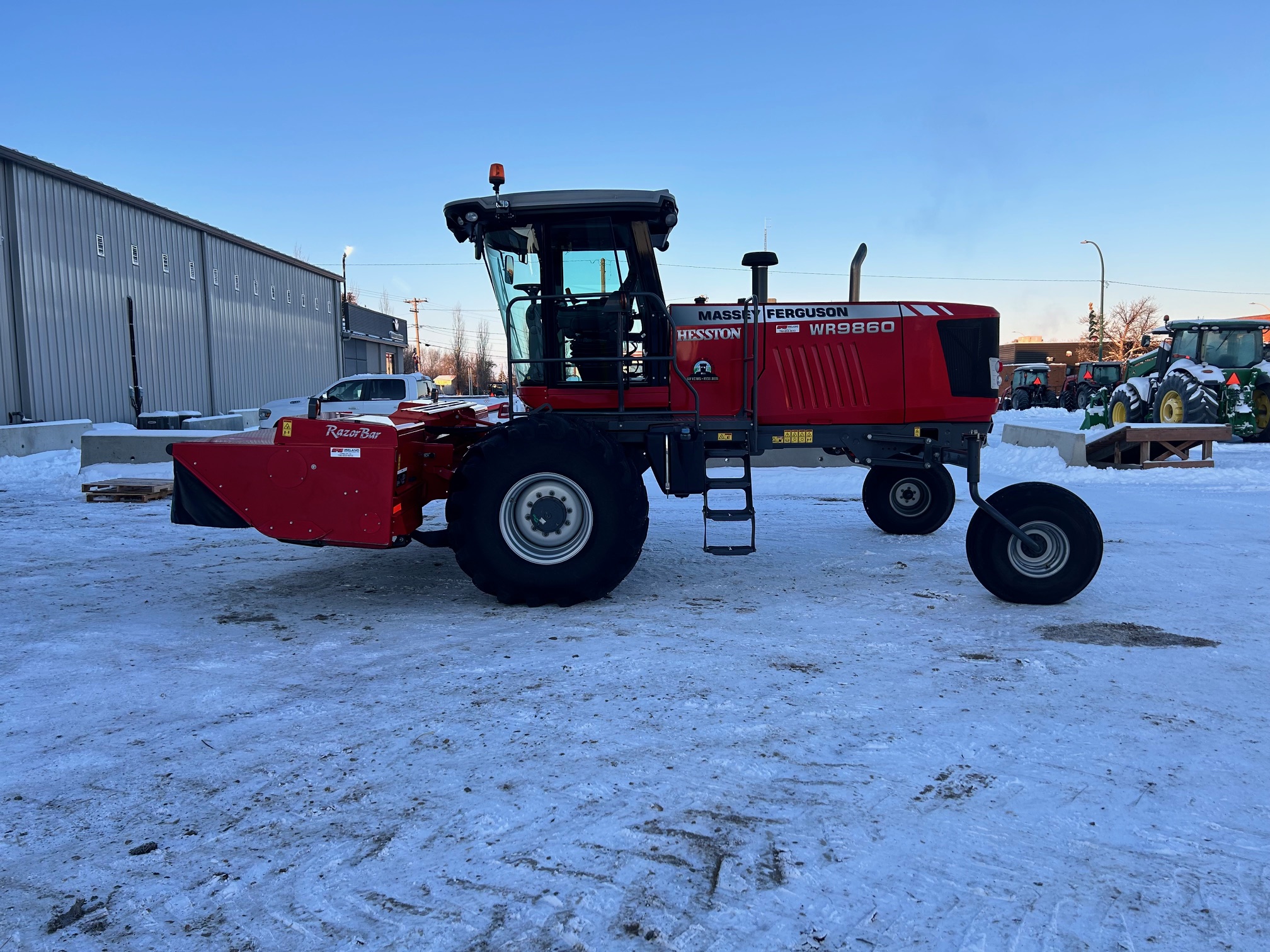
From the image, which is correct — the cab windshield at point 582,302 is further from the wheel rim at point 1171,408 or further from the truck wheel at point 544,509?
the wheel rim at point 1171,408

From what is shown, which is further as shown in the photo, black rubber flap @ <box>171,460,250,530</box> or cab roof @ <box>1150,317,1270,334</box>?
cab roof @ <box>1150,317,1270,334</box>

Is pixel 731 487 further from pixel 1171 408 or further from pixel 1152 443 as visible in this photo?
pixel 1171 408

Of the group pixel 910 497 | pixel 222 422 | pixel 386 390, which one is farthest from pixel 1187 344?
pixel 222 422

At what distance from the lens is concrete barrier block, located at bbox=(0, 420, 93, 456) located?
15.9m

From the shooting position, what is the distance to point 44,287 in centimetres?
1964

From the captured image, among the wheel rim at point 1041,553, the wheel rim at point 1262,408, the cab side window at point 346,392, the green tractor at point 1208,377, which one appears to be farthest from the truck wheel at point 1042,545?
the wheel rim at point 1262,408

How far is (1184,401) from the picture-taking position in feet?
50.7

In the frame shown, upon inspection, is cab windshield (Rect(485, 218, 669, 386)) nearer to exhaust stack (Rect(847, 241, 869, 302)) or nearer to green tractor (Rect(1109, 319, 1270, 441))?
exhaust stack (Rect(847, 241, 869, 302))

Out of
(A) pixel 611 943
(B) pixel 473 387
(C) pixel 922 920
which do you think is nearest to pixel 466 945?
(A) pixel 611 943

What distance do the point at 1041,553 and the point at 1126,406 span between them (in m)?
14.6

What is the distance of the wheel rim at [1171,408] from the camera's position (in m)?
16.2

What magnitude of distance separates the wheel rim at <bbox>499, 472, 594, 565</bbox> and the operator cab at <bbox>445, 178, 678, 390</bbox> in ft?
3.23

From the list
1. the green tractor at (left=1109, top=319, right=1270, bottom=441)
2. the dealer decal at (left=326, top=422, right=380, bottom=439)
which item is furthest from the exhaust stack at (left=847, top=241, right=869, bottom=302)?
the green tractor at (left=1109, top=319, right=1270, bottom=441)

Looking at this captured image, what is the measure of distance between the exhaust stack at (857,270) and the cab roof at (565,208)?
4.65 ft
